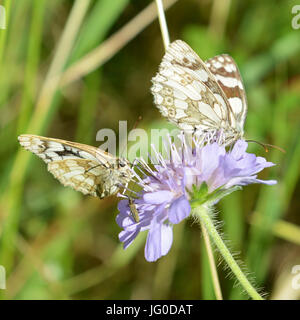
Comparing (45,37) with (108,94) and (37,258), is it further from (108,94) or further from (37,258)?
(37,258)

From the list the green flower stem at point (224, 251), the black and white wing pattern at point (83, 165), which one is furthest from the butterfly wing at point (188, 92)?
the green flower stem at point (224, 251)

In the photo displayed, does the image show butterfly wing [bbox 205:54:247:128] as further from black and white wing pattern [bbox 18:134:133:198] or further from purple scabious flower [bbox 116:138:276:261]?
black and white wing pattern [bbox 18:134:133:198]

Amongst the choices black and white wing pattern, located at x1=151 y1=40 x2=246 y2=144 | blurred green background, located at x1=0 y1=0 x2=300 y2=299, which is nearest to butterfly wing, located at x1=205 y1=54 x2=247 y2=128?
black and white wing pattern, located at x1=151 y1=40 x2=246 y2=144

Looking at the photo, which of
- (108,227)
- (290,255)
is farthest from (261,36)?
(108,227)

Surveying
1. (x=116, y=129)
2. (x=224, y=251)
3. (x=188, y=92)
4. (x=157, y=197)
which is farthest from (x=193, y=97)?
(x=116, y=129)

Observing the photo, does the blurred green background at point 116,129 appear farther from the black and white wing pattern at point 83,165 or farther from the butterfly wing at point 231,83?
the black and white wing pattern at point 83,165
